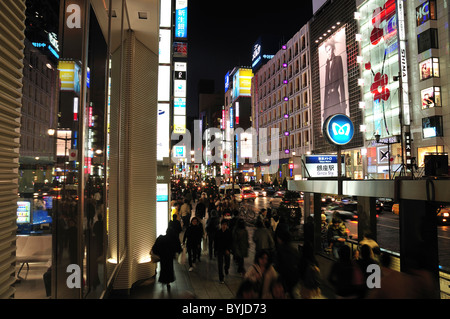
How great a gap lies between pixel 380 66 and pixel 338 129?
105ft

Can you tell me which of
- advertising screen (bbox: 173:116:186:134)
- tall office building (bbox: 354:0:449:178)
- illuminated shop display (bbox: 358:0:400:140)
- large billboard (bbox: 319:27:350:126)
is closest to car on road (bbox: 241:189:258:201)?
tall office building (bbox: 354:0:449:178)

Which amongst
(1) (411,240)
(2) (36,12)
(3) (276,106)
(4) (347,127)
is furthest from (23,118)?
(3) (276,106)

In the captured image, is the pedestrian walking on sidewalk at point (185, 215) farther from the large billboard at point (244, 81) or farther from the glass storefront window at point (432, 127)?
the large billboard at point (244, 81)

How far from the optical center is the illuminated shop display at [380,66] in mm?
34156

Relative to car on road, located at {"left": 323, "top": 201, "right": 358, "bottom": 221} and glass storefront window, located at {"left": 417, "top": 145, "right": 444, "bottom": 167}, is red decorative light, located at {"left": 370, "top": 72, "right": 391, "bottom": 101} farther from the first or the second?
car on road, located at {"left": 323, "top": 201, "right": 358, "bottom": 221}

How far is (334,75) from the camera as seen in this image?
45000mm

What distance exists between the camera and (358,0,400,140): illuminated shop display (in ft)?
112

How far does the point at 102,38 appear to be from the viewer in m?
6.15

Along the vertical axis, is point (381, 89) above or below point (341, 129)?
above

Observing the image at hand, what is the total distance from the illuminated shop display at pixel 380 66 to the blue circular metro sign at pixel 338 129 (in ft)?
86.7

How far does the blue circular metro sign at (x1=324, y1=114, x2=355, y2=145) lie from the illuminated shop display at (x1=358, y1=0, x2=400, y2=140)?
26.4 metres

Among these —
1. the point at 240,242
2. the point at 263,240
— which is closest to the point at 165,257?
the point at 240,242

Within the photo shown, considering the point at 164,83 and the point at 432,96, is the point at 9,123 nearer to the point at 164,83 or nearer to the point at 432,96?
the point at 164,83

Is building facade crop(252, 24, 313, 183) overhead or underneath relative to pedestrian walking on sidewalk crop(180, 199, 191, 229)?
overhead
